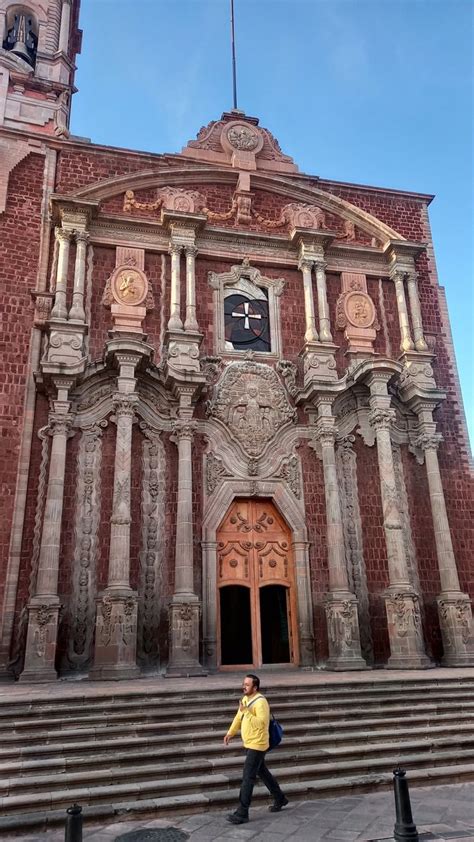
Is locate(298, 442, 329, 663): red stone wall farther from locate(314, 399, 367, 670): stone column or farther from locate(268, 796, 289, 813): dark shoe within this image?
locate(268, 796, 289, 813): dark shoe

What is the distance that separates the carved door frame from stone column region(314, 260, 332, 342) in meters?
3.87

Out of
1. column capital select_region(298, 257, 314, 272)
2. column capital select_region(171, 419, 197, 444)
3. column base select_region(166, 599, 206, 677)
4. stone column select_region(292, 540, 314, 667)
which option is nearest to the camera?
column base select_region(166, 599, 206, 677)

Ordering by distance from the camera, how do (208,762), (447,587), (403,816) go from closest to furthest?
(403,816) → (208,762) → (447,587)

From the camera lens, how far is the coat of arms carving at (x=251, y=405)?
46.6 feet

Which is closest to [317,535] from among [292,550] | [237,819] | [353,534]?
[292,550]

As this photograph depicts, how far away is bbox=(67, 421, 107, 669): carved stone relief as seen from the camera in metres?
11.6

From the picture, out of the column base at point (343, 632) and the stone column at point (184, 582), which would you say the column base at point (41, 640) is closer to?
the stone column at point (184, 582)

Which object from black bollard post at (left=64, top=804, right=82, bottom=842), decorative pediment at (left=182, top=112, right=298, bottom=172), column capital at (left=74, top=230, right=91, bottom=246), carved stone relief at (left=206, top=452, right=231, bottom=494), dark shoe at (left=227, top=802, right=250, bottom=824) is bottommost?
dark shoe at (left=227, top=802, right=250, bottom=824)

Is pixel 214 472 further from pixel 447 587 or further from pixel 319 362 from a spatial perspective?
pixel 447 587

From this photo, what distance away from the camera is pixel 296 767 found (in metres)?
7.14

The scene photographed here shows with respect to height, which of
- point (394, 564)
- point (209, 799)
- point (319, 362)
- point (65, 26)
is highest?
point (65, 26)

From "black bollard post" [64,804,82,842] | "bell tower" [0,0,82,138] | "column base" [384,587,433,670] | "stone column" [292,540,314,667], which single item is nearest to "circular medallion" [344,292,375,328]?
"stone column" [292,540,314,667]

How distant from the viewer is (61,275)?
46.4ft

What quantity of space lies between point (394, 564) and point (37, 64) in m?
17.0
